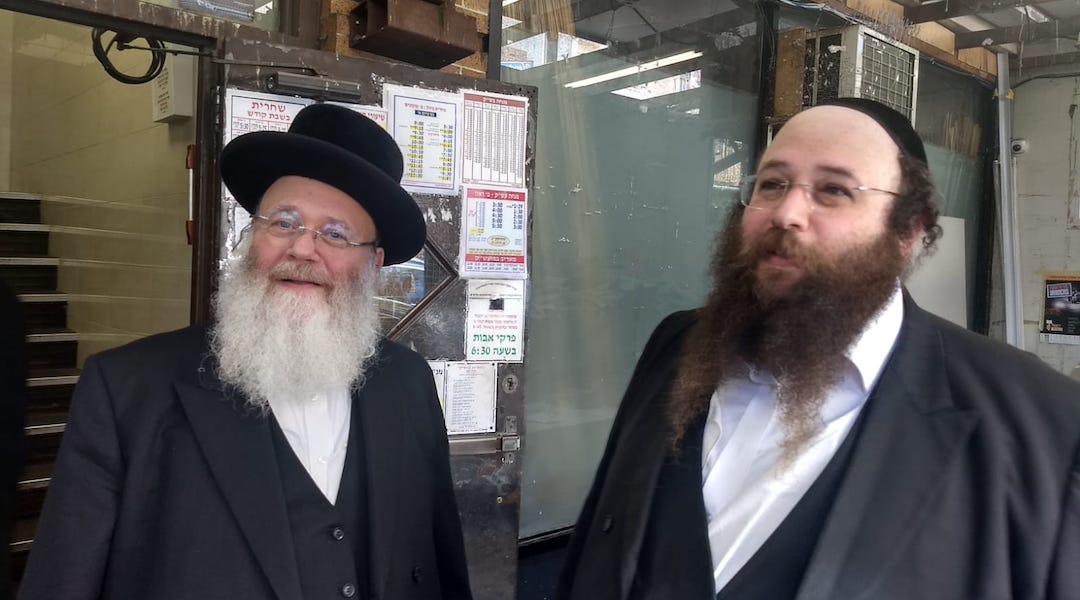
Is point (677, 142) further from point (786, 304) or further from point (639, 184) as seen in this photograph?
point (786, 304)

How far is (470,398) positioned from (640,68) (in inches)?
89.6

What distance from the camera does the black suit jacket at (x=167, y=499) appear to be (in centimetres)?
146

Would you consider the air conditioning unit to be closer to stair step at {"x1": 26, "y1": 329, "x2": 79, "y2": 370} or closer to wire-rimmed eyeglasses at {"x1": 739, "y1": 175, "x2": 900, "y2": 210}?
wire-rimmed eyeglasses at {"x1": 739, "y1": 175, "x2": 900, "y2": 210}

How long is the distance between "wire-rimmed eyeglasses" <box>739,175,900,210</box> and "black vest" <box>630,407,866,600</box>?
1.38 feet

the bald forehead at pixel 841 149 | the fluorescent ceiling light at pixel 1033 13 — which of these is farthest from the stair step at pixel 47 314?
the fluorescent ceiling light at pixel 1033 13

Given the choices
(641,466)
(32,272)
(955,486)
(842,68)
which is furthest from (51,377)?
(842,68)

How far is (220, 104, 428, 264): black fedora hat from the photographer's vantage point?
1.80m

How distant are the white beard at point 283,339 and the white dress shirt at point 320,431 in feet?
0.09

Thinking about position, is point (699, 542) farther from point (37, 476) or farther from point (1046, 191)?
point (1046, 191)

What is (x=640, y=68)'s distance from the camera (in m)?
4.18

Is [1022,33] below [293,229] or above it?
above

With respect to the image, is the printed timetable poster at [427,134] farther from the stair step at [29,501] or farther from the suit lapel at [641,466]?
the stair step at [29,501]

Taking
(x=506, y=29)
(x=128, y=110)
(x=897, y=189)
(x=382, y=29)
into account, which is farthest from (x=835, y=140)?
(x=128, y=110)

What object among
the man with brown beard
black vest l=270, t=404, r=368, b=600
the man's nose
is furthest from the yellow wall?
the man with brown beard
